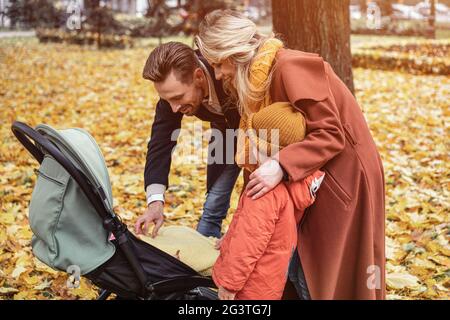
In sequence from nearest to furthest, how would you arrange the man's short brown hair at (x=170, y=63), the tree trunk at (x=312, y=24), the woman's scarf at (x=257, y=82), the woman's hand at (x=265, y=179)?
the woman's hand at (x=265, y=179) < the woman's scarf at (x=257, y=82) < the man's short brown hair at (x=170, y=63) < the tree trunk at (x=312, y=24)

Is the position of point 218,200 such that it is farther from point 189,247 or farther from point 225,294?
point 225,294

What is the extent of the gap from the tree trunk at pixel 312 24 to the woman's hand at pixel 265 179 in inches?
100

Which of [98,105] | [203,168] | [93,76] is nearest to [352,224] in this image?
[203,168]

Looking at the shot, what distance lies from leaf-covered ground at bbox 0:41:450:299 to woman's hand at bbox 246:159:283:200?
1626 mm

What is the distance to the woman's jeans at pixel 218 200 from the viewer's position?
3.19 metres

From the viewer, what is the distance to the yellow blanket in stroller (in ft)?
8.29

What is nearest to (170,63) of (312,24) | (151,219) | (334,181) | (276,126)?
(276,126)

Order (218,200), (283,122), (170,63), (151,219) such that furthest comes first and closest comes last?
1. (218,200)
2. (151,219)
3. (170,63)
4. (283,122)

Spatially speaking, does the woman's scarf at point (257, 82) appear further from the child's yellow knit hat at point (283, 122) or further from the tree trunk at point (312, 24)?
the tree trunk at point (312, 24)

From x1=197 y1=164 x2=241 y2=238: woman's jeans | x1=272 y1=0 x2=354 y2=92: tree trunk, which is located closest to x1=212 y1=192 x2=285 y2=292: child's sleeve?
x1=197 y1=164 x2=241 y2=238: woman's jeans

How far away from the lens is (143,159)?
623 centimetres

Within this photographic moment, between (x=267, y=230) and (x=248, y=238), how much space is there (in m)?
0.07

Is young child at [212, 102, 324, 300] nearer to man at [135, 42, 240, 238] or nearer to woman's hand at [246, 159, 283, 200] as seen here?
woman's hand at [246, 159, 283, 200]

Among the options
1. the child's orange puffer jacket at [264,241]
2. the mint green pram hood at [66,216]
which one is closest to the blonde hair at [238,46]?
the child's orange puffer jacket at [264,241]
